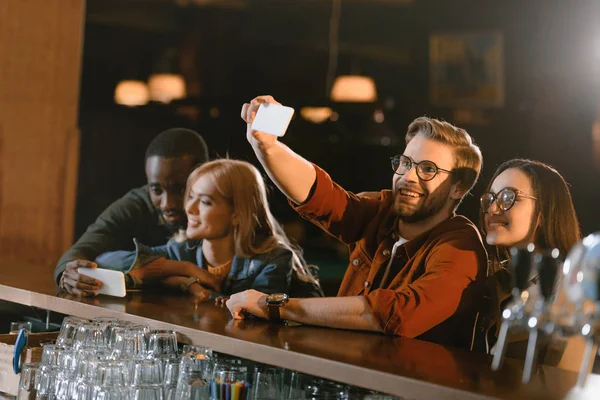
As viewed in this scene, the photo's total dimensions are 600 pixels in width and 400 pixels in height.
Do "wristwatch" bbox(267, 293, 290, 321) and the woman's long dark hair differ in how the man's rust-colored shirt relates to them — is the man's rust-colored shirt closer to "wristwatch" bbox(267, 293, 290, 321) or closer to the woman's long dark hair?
the woman's long dark hair

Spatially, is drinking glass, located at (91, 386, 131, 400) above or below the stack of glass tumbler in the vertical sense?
below

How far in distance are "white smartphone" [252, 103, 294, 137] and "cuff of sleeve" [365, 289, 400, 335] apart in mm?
594

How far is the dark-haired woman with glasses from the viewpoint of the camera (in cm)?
266

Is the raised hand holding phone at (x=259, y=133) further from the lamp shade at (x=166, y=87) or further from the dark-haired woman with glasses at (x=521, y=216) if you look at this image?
the lamp shade at (x=166, y=87)

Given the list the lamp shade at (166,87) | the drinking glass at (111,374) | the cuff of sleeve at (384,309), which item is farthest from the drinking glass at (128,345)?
the lamp shade at (166,87)

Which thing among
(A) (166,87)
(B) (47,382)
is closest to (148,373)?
(B) (47,382)

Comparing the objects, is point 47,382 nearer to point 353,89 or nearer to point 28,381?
point 28,381

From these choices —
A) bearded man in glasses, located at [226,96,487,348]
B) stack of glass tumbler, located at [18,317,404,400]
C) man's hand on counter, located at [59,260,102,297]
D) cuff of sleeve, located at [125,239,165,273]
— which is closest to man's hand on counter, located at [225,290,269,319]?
bearded man in glasses, located at [226,96,487,348]

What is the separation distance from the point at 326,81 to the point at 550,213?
3.98ft

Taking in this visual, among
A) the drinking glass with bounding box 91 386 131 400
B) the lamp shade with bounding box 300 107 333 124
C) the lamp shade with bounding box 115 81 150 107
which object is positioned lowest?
the drinking glass with bounding box 91 386 131 400

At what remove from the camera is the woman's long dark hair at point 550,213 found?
2646 mm

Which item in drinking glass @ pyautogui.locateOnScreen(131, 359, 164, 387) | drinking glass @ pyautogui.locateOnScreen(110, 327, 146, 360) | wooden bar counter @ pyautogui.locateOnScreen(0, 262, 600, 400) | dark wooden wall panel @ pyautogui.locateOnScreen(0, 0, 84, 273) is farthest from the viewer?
dark wooden wall panel @ pyautogui.locateOnScreen(0, 0, 84, 273)

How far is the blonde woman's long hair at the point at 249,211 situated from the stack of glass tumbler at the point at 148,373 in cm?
103

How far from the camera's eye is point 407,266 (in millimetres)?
2941
